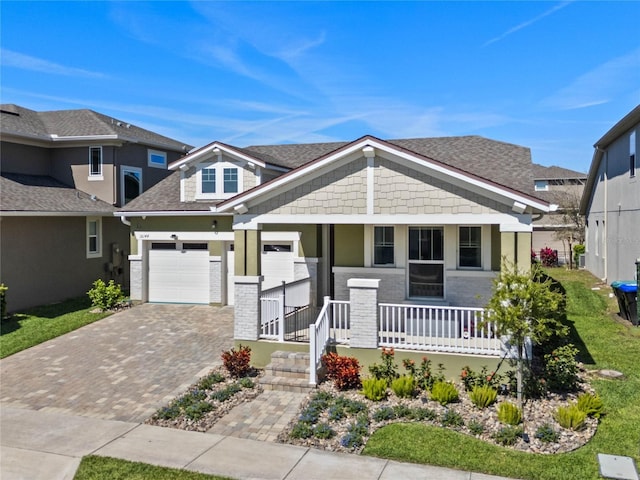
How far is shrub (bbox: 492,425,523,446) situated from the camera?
6.90 m

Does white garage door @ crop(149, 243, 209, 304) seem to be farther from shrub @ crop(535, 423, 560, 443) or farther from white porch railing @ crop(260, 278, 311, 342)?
shrub @ crop(535, 423, 560, 443)

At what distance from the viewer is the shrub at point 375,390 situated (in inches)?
332

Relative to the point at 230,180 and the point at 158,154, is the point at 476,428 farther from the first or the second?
the point at 158,154

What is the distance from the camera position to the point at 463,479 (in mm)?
5980

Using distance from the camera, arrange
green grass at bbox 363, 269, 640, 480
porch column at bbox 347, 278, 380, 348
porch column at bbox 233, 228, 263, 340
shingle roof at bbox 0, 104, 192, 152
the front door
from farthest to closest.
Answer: shingle roof at bbox 0, 104, 192, 152, the front door, porch column at bbox 233, 228, 263, 340, porch column at bbox 347, 278, 380, 348, green grass at bbox 363, 269, 640, 480

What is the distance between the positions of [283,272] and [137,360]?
5422 mm

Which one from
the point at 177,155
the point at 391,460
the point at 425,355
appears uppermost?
the point at 177,155

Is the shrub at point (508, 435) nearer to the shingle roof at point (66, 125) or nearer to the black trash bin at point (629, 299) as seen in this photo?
the black trash bin at point (629, 299)

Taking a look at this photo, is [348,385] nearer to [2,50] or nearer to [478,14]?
[478,14]

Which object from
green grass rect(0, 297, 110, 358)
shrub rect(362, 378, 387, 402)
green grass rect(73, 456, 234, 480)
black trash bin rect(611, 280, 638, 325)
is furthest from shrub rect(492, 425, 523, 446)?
green grass rect(0, 297, 110, 358)

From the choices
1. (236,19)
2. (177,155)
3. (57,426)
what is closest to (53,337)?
(57,426)

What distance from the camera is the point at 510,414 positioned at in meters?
7.35

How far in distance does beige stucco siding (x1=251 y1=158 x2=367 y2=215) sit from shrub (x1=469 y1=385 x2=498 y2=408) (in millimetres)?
4041

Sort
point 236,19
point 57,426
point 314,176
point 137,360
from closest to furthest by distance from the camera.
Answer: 1. point 57,426
2. point 314,176
3. point 137,360
4. point 236,19
